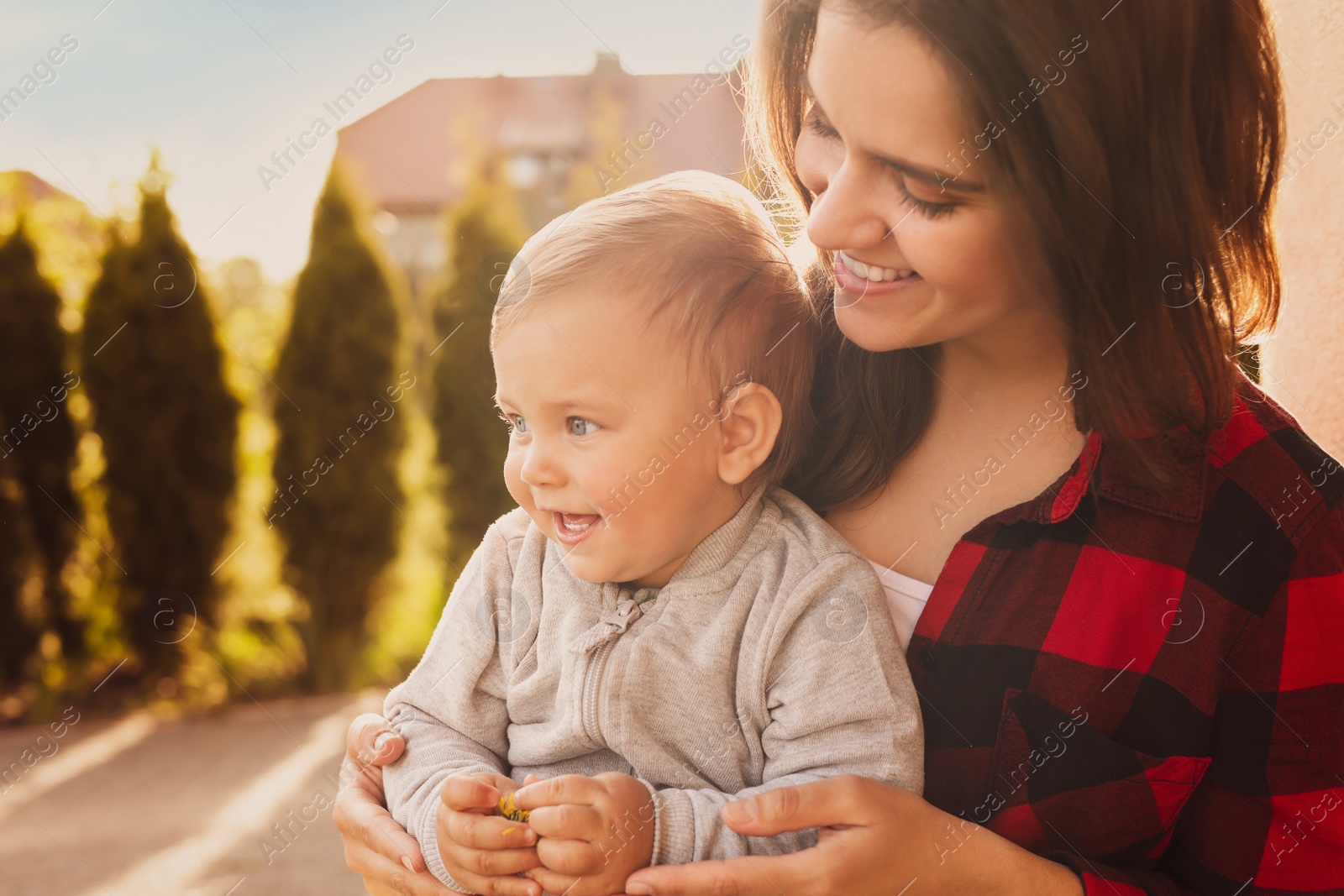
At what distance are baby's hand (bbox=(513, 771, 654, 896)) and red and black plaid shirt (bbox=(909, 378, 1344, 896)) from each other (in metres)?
0.45

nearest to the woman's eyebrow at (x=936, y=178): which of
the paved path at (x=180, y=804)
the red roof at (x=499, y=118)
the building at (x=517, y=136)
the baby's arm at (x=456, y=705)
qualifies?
the baby's arm at (x=456, y=705)

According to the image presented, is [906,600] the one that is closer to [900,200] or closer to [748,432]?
[748,432]

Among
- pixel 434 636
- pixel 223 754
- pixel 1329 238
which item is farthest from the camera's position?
pixel 223 754

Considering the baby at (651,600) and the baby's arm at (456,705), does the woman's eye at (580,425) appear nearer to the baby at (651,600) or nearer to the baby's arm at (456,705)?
the baby at (651,600)

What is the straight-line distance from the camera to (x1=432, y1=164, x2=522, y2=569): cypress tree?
17.1 feet

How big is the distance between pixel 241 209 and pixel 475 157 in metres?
1.88

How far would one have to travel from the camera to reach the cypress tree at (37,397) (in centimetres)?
487

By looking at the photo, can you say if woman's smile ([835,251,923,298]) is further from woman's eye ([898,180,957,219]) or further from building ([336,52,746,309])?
building ([336,52,746,309])

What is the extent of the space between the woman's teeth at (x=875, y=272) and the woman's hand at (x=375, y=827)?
3.11 feet

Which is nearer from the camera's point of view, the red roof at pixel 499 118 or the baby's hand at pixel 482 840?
the baby's hand at pixel 482 840

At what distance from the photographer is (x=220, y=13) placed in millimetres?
3154

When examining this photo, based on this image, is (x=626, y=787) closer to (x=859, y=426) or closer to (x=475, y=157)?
(x=859, y=426)

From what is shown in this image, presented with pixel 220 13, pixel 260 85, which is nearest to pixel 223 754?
pixel 260 85

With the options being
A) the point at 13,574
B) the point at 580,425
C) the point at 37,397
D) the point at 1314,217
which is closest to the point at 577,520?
the point at 580,425
